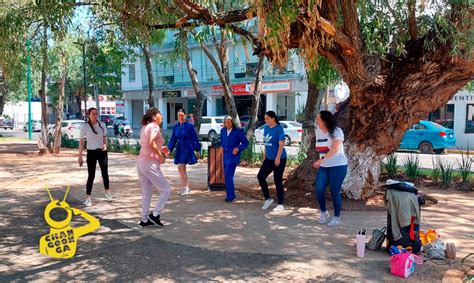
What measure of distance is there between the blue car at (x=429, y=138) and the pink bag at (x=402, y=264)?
1557 cm

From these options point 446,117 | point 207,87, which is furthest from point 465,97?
point 207,87

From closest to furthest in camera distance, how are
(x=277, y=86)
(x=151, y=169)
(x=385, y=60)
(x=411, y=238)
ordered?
1. (x=411, y=238)
2. (x=151, y=169)
3. (x=385, y=60)
4. (x=277, y=86)

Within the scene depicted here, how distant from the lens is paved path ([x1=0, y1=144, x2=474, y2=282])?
14.9 feet

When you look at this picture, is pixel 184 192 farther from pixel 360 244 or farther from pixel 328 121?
pixel 360 244

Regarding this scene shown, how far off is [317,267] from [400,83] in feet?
13.9

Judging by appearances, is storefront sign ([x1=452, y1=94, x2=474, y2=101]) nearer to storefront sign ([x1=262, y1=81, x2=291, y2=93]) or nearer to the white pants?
storefront sign ([x1=262, y1=81, x2=291, y2=93])

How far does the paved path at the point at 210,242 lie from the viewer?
14.9 feet

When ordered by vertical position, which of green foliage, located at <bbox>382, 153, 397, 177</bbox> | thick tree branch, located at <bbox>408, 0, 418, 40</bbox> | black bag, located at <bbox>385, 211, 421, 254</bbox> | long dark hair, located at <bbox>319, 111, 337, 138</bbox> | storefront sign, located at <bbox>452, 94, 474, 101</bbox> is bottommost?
black bag, located at <bbox>385, 211, 421, 254</bbox>

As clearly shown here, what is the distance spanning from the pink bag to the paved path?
3.1 inches

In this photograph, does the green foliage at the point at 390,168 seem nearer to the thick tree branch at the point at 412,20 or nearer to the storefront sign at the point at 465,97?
the thick tree branch at the point at 412,20

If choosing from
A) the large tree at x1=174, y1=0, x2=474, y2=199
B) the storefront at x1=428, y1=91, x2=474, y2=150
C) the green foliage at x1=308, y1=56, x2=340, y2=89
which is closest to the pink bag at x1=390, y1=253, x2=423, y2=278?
the large tree at x1=174, y1=0, x2=474, y2=199

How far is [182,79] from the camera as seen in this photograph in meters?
38.0

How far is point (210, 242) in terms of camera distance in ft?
18.3

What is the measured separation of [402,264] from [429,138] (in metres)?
16.3
